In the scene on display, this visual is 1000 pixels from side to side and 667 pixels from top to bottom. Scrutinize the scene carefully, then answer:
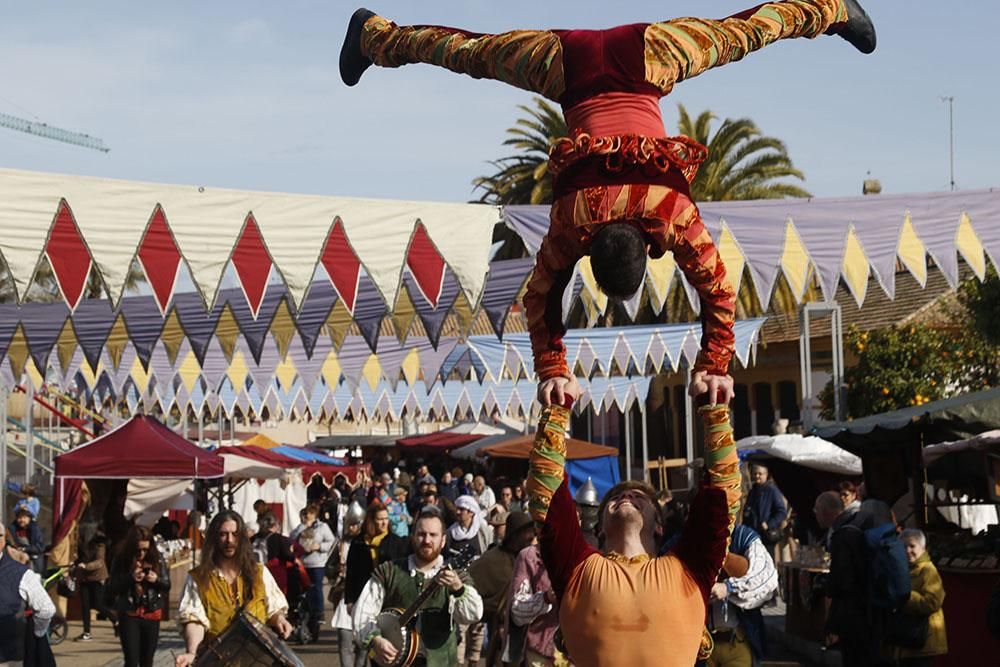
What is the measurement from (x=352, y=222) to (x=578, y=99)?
752 cm

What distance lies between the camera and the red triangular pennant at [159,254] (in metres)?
12.1

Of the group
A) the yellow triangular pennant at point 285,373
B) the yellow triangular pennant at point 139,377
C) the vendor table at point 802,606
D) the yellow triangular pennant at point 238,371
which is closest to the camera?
the vendor table at point 802,606

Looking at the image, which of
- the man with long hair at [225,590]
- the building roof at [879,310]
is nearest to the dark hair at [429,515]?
the man with long hair at [225,590]

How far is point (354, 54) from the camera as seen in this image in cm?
621

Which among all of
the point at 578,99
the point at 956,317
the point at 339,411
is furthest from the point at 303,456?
the point at 578,99

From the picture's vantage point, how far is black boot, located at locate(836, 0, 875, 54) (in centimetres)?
588

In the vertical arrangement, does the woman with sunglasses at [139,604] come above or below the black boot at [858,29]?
below

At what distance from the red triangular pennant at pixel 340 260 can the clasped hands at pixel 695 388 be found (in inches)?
306

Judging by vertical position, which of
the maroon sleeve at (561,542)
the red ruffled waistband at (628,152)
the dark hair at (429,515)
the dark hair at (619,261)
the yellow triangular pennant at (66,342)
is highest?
the yellow triangular pennant at (66,342)

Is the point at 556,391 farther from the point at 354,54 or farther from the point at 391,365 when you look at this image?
the point at 391,365

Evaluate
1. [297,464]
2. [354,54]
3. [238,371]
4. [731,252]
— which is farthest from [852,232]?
[297,464]

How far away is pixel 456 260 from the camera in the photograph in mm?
12945

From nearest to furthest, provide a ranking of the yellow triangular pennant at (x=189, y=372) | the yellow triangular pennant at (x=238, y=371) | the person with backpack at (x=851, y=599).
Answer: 1. the person with backpack at (x=851, y=599)
2. the yellow triangular pennant at (x=238, y=371)
3. the yellow triangular pennant at (x=189, y=372)

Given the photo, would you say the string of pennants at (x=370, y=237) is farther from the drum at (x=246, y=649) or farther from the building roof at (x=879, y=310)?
the building roof at (x=879, y=310)
